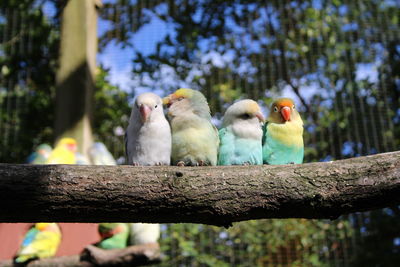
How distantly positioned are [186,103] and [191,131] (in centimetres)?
14

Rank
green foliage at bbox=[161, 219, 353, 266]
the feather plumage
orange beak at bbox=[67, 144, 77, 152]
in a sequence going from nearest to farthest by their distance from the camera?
the feather plumage → orange beak at bbox=[67, 144, 77, 152] → green foliage at bbox=[161, 219, 353, 266]

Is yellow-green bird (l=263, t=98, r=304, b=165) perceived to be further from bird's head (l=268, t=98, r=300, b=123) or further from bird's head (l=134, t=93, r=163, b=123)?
bird's head (l=134, t=93, r=163, b=123)

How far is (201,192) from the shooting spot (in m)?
1.23

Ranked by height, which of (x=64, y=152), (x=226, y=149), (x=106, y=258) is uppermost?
(x=64, y=152)

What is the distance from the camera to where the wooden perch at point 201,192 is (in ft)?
3.86

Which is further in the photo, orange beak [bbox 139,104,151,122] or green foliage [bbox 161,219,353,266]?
green foliage [bbox 161,219,353,266]

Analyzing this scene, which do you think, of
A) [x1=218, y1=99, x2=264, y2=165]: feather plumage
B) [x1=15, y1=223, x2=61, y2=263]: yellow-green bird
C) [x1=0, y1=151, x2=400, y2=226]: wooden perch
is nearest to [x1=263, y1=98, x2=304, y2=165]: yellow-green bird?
[x1=218, y1=99, x2=264, y2=165]: feather plumage

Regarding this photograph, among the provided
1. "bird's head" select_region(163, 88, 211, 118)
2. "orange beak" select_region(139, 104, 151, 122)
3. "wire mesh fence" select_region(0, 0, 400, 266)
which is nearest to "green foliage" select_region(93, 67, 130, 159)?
"wire mesh fence" select_region(0, 0, 400, 266)

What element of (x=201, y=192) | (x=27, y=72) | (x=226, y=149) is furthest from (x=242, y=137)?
(x=27, y=72)

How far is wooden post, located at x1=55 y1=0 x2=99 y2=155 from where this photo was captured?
3031mm

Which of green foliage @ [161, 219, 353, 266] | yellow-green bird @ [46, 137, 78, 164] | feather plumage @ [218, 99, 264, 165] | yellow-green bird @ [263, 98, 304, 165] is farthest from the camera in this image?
green foliage @ [161, 219, 353, 266]

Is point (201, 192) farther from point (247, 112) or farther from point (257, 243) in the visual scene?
point (257, 243)

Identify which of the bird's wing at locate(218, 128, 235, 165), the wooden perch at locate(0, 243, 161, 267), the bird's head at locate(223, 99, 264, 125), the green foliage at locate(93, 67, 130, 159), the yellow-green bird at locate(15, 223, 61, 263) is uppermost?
the green foliage at locate(93, 67, 130, 159)

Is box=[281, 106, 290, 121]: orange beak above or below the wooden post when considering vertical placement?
below
